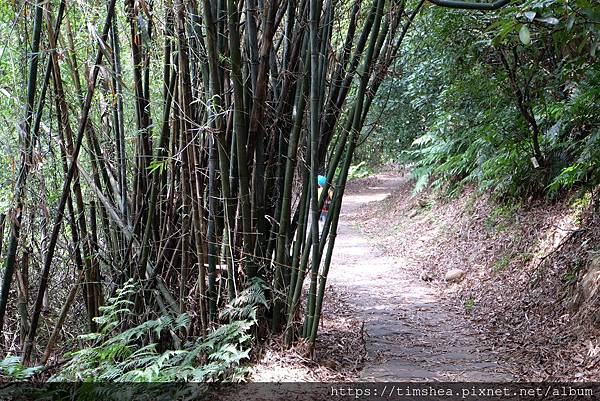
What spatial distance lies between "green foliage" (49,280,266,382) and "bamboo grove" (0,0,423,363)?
0.49 feet

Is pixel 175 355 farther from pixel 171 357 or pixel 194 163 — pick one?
pixel 194 163

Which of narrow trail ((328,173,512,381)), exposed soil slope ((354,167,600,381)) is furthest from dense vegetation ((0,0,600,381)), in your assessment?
exposed soil slope ((354,167,600,381))

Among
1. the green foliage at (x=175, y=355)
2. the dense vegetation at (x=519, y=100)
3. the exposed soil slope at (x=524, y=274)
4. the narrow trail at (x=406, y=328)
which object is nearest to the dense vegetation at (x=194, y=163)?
the green foliage at (x=175, y=355)

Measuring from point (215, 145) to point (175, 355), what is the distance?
4.26 feet

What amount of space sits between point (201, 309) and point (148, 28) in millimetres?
1920

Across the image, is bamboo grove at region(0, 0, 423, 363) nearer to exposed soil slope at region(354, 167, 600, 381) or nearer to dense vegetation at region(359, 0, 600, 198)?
dense vegetation at region(359, 0, 600, 198)

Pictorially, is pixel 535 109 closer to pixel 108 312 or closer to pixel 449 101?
pixel 449 101

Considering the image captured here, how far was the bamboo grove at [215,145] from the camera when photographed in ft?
11.5

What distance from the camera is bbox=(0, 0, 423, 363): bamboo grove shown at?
3.52m

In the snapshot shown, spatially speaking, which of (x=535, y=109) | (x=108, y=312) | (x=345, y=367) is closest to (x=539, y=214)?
(x=535, y=109)

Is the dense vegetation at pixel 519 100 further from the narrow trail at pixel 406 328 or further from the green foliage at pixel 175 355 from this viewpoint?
the green foliage at pixel 175 355

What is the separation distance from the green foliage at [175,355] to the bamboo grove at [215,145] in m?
0.15

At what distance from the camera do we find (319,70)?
11.2 feet

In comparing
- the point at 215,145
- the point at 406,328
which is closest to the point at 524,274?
the point at 406,328
